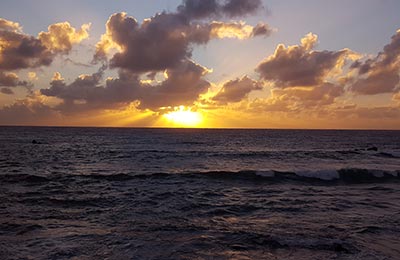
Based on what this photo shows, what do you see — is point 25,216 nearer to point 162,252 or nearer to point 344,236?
point 162,252

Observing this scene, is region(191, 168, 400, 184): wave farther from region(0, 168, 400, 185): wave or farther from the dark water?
the dark water

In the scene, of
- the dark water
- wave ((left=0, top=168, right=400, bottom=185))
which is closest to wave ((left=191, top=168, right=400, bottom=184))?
wave ((left=0, top=168, right=400, bottom=185))

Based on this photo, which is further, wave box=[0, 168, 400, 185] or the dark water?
wave box=[0, 168, 400, 185]

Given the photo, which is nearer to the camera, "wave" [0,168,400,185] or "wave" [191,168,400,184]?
"wave" [0,168,400,185]

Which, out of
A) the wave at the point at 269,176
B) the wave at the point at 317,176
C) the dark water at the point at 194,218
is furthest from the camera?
the wave at the point at 317,176

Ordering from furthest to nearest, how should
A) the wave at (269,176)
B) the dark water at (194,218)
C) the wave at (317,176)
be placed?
the wave at (317,176)
the wave at (269,176)
the dark water at (194,218)

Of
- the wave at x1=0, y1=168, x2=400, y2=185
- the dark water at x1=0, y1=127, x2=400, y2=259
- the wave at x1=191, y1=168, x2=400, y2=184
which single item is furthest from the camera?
the wave at x1=191, y1=168, x2=400, y2=184

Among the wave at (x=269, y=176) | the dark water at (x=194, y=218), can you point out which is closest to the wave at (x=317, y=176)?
the wave at (x=269, y=176)

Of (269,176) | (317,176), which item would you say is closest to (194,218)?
(269,176)

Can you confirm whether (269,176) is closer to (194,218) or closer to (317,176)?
(317,176)

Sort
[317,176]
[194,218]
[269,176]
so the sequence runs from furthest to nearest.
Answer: [317,176]
[269,176]
[194,218]

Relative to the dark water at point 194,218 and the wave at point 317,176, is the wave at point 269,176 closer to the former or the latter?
the wave at point 317,176

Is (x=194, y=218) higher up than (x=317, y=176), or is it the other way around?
(x=194, y=218)

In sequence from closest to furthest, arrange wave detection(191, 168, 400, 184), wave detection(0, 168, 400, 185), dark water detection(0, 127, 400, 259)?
dark water detection(0, 127, 400, 259) → wave detection(0, 168, 400, 185) → wave detection(191, 168, 400, 184)
